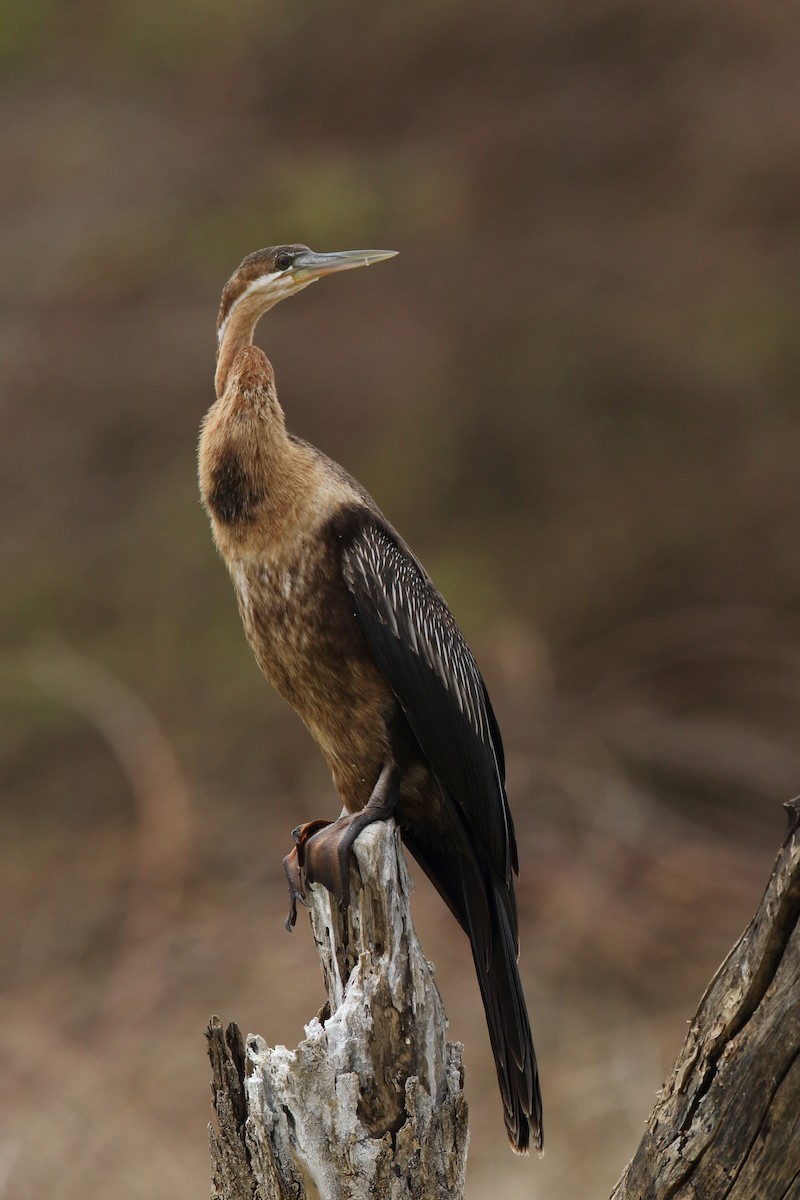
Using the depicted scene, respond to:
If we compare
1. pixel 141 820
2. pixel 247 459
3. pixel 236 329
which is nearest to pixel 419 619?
pixel 247 459

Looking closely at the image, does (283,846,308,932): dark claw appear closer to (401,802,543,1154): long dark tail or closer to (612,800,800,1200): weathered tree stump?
(401,802,543,1154): long dark tail

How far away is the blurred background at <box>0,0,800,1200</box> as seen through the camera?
7.44 meters

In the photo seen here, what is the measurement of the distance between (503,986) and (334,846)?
1.53 feet

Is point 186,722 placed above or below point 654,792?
above

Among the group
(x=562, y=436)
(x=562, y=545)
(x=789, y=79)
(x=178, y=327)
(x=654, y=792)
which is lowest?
(x=654, y=792)

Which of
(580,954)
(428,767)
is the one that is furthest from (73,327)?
(428,767)

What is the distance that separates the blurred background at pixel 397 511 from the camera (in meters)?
7.44

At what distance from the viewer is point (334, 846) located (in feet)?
8.57

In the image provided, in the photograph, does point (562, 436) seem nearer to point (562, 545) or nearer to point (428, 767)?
point (562, 545)

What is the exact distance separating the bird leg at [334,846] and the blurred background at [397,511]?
3995 mm

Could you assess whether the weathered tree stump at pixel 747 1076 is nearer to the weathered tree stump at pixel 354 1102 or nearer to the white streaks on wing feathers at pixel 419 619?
the weathered tree stump at pixel 354 1102

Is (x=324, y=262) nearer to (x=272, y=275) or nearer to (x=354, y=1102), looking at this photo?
(x=272, y=275)

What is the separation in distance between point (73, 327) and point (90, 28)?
3278 mm

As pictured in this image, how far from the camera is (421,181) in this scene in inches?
481
